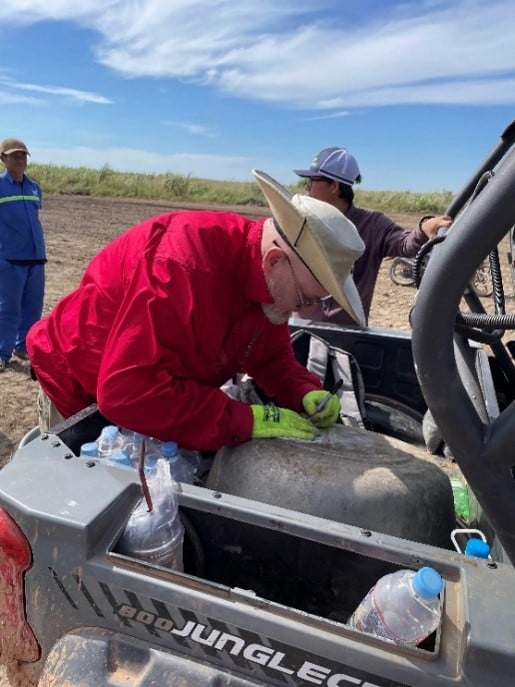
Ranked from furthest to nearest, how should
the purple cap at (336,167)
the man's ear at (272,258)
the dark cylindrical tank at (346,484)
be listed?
1. the purple cap at (336,167)
2. the man's ear at (272,258)
3. the dark cylindrical tank at (346,484)

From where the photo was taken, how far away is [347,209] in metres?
4.12

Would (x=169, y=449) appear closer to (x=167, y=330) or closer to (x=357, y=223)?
(x=167, y=330)

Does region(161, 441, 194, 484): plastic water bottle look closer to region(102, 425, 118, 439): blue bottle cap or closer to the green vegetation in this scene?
region(102, 425, 118, 439): blue bottle cap

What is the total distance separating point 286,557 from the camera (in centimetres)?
158

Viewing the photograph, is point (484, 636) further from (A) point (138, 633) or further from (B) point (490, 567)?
(A) point (138, 633)

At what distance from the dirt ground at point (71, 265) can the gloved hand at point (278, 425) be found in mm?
2846

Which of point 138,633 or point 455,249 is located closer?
point 455,249

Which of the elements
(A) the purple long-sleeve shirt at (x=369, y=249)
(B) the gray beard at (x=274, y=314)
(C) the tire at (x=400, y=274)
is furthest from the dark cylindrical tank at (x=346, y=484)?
(C) the tire at (x=400, y=274)

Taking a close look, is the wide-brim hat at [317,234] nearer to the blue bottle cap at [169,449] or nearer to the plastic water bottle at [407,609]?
the blue bottle cap at [169,449]

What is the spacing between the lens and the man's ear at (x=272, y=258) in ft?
6.79

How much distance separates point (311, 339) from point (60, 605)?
6.41 ft

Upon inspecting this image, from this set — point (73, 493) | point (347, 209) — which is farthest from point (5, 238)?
point (73, 493)

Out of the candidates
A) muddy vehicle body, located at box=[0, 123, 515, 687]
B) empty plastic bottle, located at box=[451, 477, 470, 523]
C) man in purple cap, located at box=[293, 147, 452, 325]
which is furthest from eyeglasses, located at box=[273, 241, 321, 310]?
man in purple cap, located at box=[293, 147, 452, 325]

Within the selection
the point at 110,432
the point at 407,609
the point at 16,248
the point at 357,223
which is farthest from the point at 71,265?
the point at 407,609
